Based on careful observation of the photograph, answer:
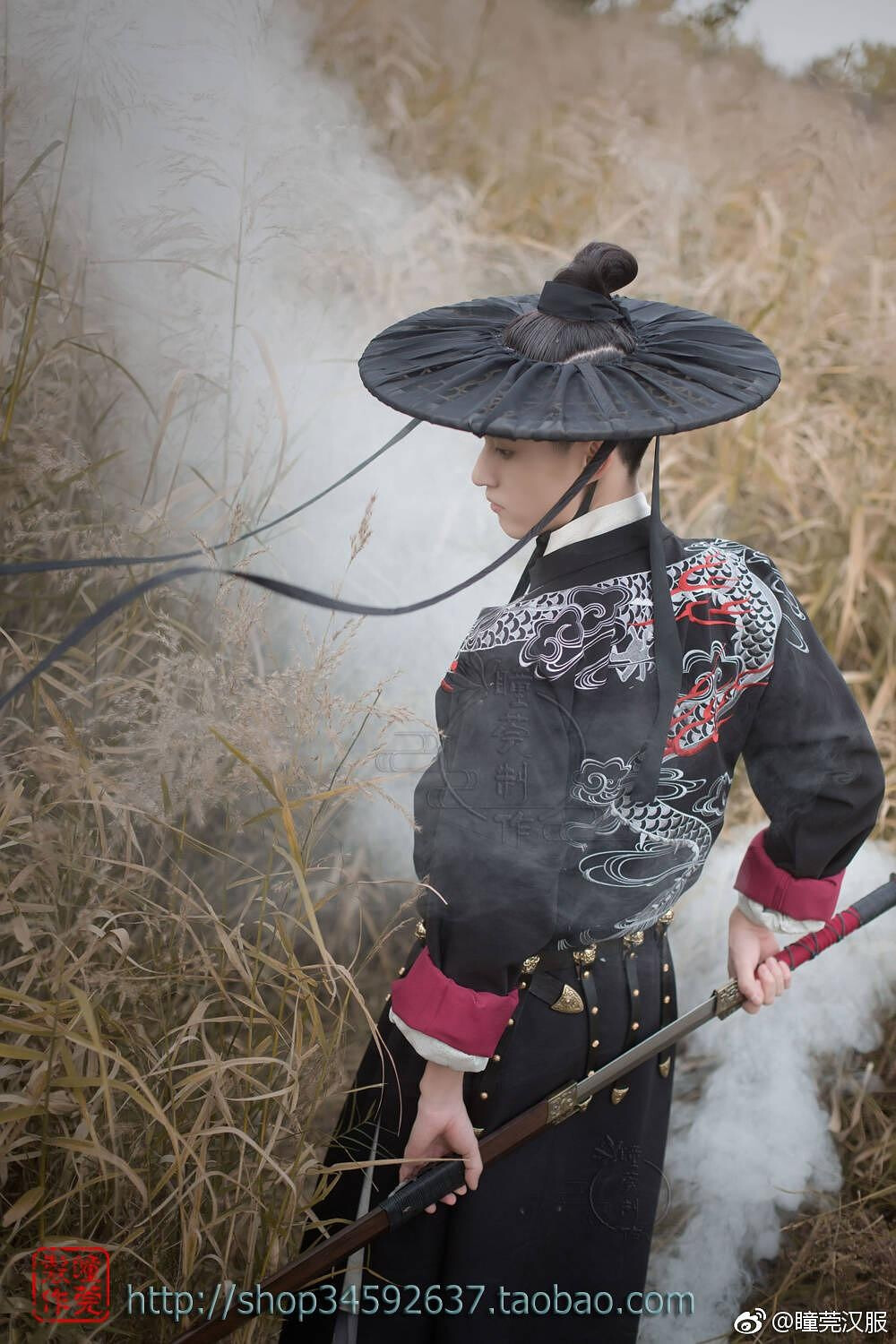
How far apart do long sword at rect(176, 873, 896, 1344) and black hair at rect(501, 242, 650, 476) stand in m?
0.79

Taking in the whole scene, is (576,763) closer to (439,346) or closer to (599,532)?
(599,532)

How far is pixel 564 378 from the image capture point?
1.11 meters

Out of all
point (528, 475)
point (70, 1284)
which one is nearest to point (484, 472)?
point (528, 475)

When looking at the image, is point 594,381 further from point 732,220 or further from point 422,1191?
point 732,220

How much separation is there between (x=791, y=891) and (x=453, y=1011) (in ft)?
1.88

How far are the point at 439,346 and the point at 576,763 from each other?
1.72ft

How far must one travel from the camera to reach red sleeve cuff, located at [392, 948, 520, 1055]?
1153 millimetres

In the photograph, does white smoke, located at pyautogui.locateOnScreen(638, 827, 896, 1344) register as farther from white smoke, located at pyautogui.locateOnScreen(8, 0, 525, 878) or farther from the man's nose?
Answer: the man's nose

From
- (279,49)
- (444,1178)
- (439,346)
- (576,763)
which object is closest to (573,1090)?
(444,1178)

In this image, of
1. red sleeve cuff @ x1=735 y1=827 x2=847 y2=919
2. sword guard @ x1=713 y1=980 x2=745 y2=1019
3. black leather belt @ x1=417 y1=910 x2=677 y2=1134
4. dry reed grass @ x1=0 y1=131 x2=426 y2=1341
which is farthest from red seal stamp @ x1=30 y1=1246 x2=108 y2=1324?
red sleeve cuff @ x1=735 y1=827 x2=847 y2=919

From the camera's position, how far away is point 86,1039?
1.33m

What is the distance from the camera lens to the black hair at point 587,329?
1124 millimetres

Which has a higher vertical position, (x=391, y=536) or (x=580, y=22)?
(x=580, y=22)

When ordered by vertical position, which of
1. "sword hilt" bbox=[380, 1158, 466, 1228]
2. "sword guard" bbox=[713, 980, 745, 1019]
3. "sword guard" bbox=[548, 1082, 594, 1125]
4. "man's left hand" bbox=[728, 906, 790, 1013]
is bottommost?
"sword hilt" bbox=[380, 1158, 466, 1228]
